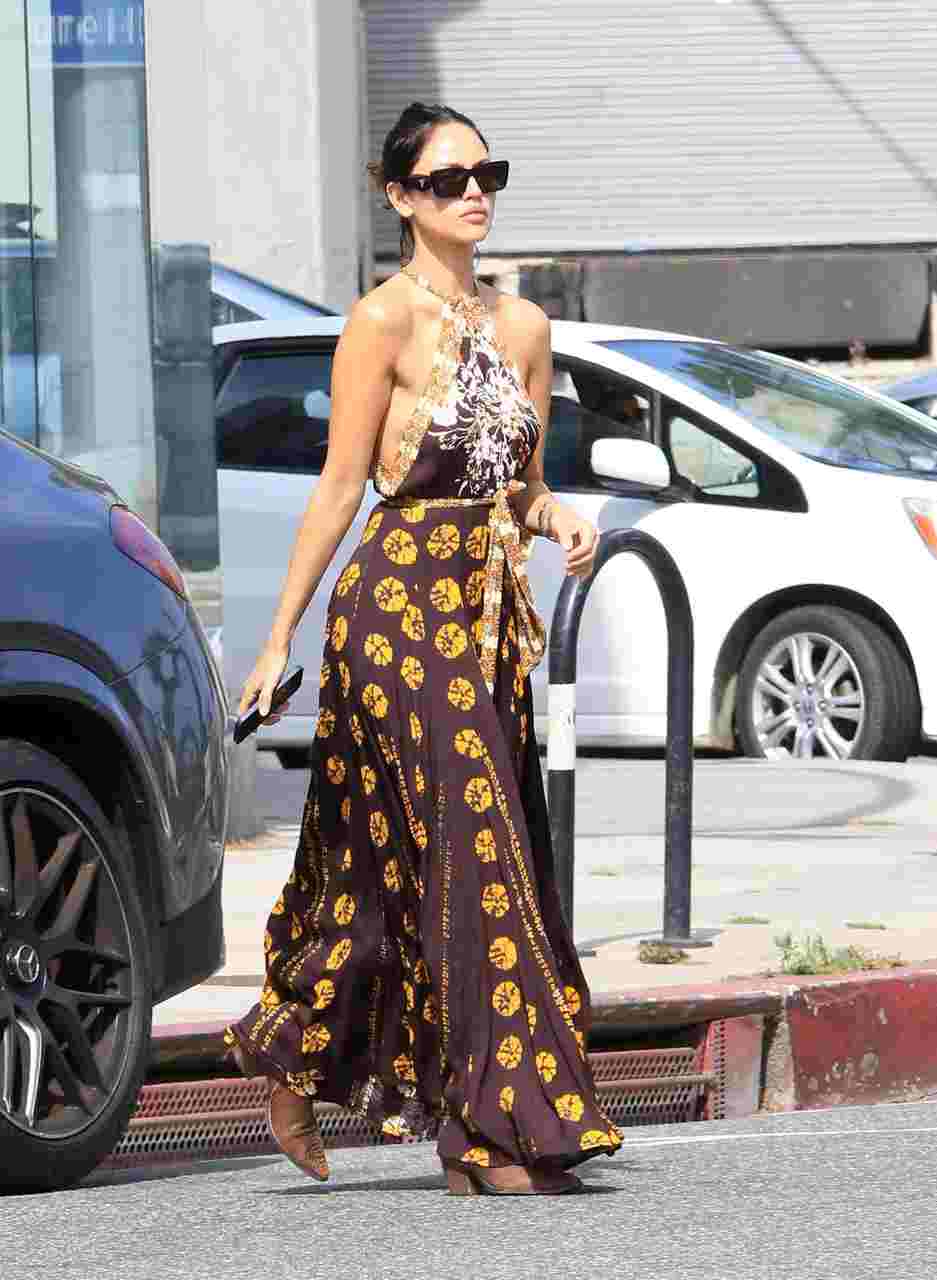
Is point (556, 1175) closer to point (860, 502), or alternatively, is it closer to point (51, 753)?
point (51, 753)

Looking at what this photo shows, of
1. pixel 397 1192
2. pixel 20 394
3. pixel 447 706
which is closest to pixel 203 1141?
pixel 397 1192

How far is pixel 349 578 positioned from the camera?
5043mm

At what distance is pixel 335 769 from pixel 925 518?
622 centimetres

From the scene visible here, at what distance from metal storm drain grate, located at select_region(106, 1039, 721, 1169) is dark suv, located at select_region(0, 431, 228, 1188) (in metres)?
0.64

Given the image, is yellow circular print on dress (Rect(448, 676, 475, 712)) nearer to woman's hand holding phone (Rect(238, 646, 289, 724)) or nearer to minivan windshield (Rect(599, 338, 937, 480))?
woman's hand holding phone (Rect(238, 646, 289, 724))

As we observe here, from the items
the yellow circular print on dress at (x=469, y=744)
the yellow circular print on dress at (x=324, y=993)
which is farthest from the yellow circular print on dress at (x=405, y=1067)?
the yellow circular print on dress at (x=469, y=744)

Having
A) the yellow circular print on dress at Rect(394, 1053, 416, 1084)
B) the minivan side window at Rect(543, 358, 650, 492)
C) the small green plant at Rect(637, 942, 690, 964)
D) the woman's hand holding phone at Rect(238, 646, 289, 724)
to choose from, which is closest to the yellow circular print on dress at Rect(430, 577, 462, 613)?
the woman's hand holding phone at Rect(238, 646, 289, 724)

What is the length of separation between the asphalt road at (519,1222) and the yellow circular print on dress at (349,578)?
984mm

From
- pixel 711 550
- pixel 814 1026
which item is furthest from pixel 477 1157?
pixel 711 550

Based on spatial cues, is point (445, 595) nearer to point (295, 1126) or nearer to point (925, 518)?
point (295, 1126)

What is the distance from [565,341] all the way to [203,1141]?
595cm

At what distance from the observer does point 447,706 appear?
4945mm

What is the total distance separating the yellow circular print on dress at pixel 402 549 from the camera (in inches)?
197

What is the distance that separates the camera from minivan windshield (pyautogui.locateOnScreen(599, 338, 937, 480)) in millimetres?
11281
